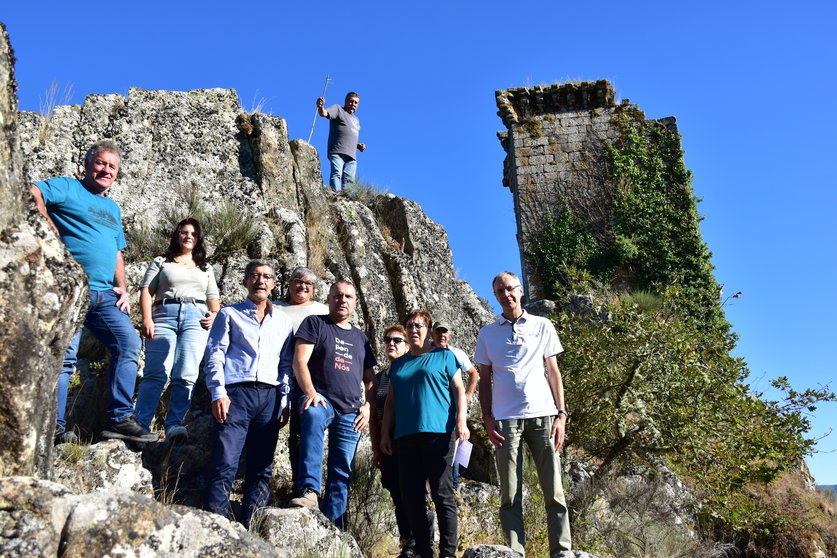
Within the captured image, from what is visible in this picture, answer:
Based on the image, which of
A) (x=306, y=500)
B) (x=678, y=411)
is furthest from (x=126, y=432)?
(x=678, y=411)

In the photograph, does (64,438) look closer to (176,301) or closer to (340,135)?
(176,301)

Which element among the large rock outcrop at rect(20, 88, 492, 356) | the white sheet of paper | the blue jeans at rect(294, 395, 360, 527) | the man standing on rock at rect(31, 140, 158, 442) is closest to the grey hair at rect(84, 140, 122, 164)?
the man standing on rock at rect(31, 140, 158, 442)

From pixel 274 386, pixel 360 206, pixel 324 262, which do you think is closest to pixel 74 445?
pixel 274 386

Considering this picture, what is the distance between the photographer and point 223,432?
4.23 meters

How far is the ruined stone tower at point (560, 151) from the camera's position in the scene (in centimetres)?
1602

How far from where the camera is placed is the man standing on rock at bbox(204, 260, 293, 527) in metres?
4.20

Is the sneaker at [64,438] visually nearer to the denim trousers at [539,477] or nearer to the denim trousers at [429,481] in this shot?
the denim trousers at [429,481]

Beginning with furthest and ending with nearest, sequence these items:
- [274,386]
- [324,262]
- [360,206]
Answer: [360,206], [324,262], [274,386]

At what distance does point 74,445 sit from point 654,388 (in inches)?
220

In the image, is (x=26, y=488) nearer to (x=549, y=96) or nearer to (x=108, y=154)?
(x=108, y=154)

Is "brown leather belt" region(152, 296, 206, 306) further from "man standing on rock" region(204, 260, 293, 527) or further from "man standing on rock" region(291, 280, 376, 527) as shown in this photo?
"man standing on rock" region(291, 280, 376, 527)

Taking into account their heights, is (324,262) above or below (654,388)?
above

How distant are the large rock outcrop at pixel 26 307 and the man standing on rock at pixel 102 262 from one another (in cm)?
146

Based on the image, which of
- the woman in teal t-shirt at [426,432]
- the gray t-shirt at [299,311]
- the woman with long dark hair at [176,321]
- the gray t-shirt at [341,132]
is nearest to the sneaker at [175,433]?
the woman with long dark hair at [176,321]
